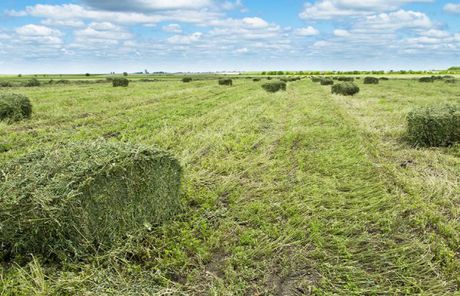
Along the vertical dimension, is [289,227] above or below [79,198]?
below

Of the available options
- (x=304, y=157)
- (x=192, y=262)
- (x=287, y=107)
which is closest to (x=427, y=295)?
(x=192, y=262)

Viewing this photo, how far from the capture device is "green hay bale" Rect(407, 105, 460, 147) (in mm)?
10852

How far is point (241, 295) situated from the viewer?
4.23 meters

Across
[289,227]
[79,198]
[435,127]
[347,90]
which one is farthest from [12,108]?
[347,90]

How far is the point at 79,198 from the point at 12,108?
39.2 feet

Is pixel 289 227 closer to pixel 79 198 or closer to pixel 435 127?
pixel 79 198

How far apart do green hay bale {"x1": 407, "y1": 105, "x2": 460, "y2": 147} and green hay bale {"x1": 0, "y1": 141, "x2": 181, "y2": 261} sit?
8070 mm

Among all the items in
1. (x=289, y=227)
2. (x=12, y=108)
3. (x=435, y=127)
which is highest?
(x=12, y=108)

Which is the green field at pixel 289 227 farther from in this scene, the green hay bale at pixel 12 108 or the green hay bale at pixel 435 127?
the green hay bale at pixel 12 108

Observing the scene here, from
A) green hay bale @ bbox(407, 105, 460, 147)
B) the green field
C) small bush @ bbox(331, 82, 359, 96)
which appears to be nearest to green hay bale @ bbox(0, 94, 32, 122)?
the green field

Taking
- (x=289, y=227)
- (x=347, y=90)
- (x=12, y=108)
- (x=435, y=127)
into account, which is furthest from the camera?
(x=347, y=90)

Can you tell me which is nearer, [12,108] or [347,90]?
[12,108]

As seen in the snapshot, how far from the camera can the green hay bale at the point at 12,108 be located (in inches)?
577

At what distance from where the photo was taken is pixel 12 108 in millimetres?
14781
